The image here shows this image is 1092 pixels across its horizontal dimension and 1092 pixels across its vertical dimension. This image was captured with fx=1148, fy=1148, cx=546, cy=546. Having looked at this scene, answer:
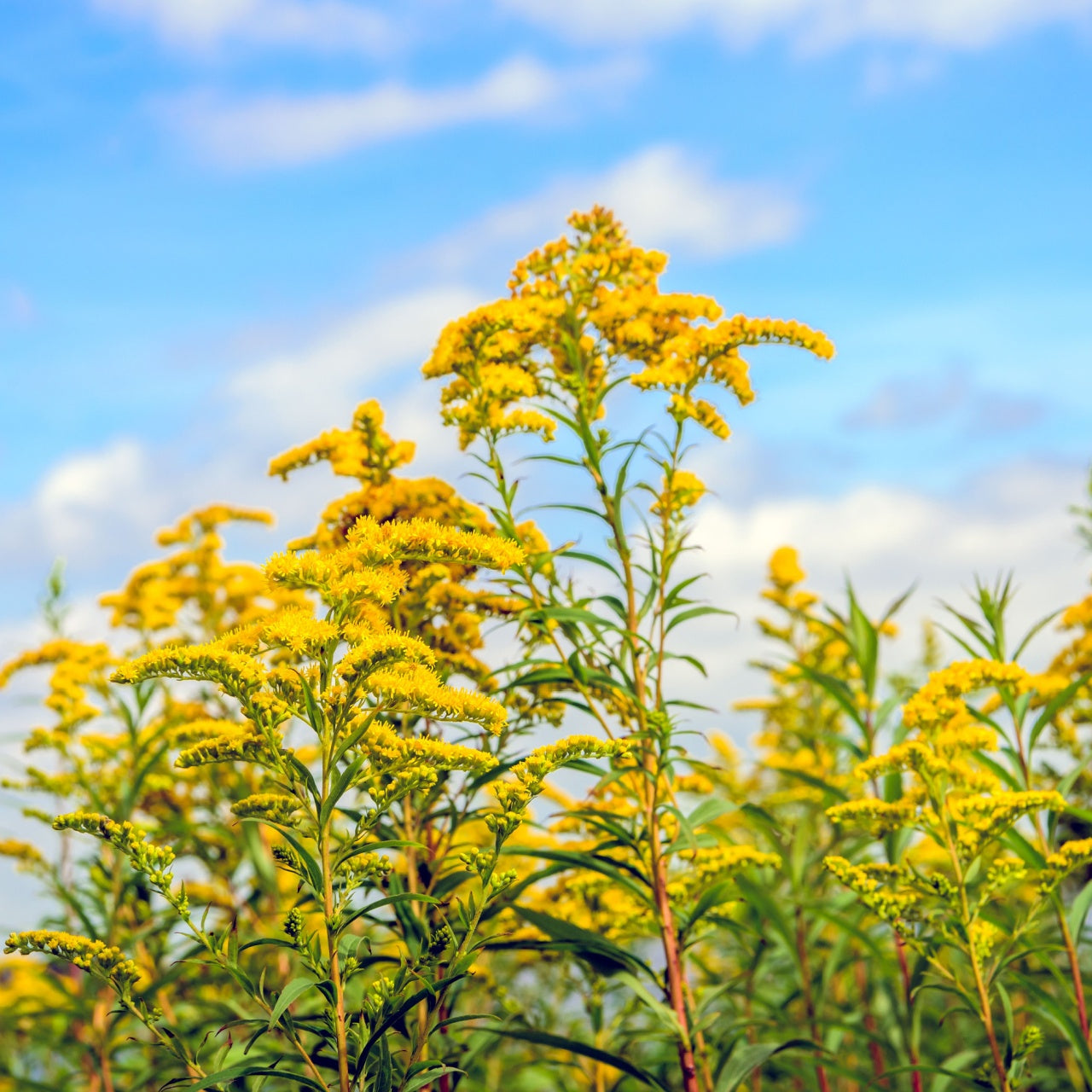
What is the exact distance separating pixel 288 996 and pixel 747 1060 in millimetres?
1838

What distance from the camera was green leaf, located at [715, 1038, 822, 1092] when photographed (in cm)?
363

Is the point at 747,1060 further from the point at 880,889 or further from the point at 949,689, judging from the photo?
the point at 949,689

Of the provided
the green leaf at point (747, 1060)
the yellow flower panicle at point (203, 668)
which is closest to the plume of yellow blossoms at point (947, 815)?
the green leaf at point (747, 1060)

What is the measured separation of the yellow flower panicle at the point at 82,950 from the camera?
9.23 feet

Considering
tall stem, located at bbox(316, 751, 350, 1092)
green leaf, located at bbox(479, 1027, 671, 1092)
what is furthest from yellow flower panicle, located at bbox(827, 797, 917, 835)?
tall stem, located at bbox(316, 751, 350, 1092)

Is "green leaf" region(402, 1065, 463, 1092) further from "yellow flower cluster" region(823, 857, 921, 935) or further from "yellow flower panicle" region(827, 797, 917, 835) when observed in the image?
"yellow flower panicle" region(827, 797, 917, 835)

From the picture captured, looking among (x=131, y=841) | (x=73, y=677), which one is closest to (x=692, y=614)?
(x=131, y=841)

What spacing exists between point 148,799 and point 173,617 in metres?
1.08

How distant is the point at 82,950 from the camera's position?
9.47 feet

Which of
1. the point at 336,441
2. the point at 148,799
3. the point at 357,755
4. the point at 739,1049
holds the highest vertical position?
the point at 336,441

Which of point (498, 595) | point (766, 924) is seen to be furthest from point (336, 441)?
point (766, 924)

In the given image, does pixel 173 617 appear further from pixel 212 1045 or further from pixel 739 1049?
pixel 739 1049

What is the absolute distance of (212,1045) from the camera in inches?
191

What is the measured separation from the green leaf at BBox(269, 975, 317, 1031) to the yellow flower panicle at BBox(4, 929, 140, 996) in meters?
0.53
